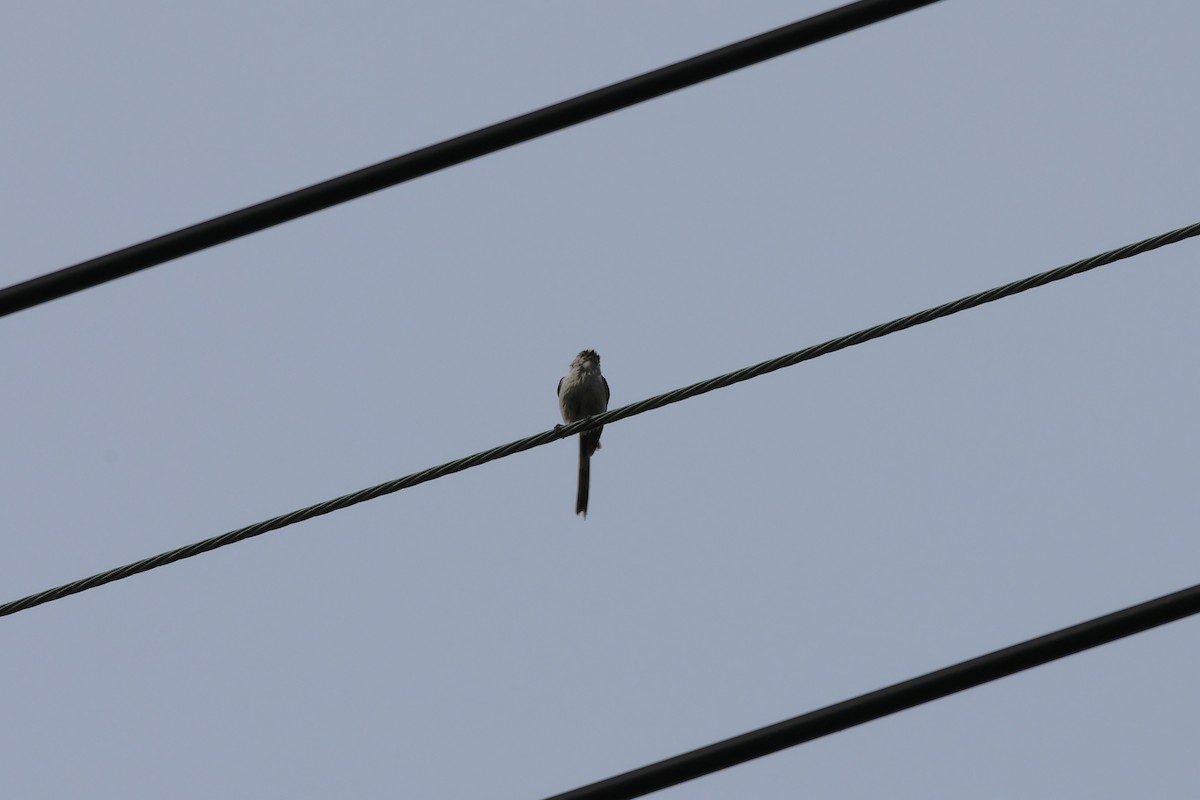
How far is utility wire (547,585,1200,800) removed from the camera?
373 centimetres

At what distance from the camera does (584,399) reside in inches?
563

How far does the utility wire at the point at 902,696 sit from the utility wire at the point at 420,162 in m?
1.70

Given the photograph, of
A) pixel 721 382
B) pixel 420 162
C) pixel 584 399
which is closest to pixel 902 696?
pixel 420 162

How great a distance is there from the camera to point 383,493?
6031mm

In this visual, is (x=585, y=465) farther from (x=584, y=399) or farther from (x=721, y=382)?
(x=721, y=382)

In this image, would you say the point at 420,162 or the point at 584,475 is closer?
the point at 420,162

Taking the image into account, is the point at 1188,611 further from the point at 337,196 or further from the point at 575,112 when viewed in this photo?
the point at 337,196

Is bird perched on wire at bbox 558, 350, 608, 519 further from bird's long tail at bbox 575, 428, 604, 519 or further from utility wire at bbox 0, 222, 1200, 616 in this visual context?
utility wire at bbox 0, 222, 1200, 616

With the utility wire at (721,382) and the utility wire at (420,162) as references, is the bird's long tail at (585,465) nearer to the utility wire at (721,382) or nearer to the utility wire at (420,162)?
the utility wire at (721,382)

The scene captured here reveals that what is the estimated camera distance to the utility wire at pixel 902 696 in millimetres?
3727

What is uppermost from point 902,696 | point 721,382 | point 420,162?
point 721,382

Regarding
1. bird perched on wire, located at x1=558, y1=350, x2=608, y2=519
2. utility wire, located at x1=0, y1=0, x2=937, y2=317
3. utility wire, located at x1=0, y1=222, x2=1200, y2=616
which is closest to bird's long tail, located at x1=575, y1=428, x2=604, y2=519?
bird perched on wire, located at x1=558, y1=350, x2=608, y2=519

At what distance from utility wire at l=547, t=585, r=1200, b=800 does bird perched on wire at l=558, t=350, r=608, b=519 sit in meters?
10.4

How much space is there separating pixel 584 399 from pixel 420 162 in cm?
1025
